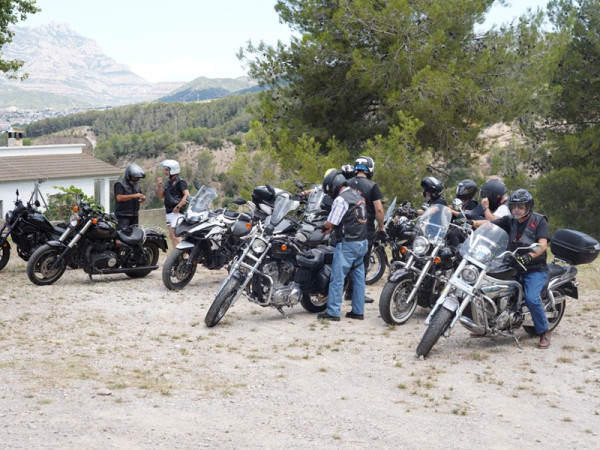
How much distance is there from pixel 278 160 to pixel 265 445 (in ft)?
54.0

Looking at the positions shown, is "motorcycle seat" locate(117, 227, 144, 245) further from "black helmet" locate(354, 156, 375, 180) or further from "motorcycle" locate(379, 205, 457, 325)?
"motorcycle" locate(379, 205, 457, 325)

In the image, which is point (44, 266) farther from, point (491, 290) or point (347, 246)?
point (491, 290)

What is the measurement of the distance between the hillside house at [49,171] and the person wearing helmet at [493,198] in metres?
38.2

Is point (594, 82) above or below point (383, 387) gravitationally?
above

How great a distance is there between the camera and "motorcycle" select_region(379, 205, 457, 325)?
840 cm

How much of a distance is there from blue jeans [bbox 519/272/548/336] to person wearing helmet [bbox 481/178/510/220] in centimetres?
150

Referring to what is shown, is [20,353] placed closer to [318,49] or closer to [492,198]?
[492,198]

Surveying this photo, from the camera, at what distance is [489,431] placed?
211 inches

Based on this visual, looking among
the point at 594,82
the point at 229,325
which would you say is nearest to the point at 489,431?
the point at 229,325

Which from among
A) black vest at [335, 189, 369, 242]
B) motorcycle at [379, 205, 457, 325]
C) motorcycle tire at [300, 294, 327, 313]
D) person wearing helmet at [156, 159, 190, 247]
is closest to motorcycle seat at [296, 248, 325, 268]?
black vest at [335, 189, 369, 242]

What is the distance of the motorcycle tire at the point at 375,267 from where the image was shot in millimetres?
11359

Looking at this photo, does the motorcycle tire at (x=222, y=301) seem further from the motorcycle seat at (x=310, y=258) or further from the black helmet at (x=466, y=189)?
the black helmet at (x=466, y=189)

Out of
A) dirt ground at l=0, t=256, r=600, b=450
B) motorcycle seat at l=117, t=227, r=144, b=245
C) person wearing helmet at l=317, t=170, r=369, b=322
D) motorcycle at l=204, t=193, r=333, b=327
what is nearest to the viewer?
dirt ground at l=0, t=256, r=600, b=450

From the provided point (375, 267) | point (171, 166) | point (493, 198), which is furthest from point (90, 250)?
point (493, 198)
